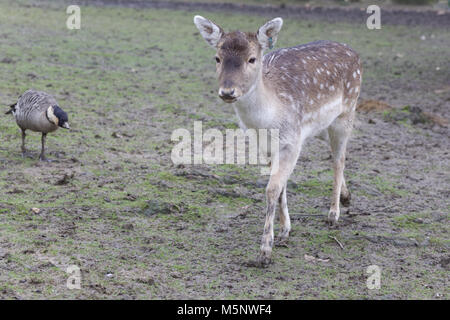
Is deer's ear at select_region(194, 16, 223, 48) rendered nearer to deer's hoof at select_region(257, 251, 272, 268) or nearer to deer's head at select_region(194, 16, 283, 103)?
deer's head at select_region(194, 16, 283, 103)

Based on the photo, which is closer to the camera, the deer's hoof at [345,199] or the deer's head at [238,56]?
the deer's head at [238,56]

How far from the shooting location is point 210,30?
4.73 m

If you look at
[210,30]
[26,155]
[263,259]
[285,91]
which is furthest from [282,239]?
[26,155]

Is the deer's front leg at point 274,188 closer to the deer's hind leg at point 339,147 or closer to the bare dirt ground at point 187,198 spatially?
the bare dirt ground at point 187,198

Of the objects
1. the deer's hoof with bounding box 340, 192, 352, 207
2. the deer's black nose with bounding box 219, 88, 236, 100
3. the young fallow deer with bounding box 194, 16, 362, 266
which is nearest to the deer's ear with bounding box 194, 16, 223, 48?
the young fallow deer with bounding box 194, 16, 362, 266

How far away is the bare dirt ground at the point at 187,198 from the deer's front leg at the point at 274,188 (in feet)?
0.41

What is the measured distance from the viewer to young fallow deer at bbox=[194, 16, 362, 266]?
447 centimetres

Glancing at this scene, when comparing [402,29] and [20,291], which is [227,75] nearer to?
[20,291]

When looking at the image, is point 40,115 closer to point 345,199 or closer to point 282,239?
point 282,239

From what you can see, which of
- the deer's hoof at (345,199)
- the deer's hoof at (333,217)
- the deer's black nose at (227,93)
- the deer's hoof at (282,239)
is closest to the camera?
the deer's black nose at (227,93)

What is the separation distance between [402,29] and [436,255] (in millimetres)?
11425

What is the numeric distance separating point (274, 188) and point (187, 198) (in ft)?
4.20

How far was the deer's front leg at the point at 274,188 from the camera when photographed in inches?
179

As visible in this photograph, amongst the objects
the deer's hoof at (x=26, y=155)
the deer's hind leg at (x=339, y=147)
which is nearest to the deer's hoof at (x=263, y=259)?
the deer's hind leg at (x=339, y=147)
